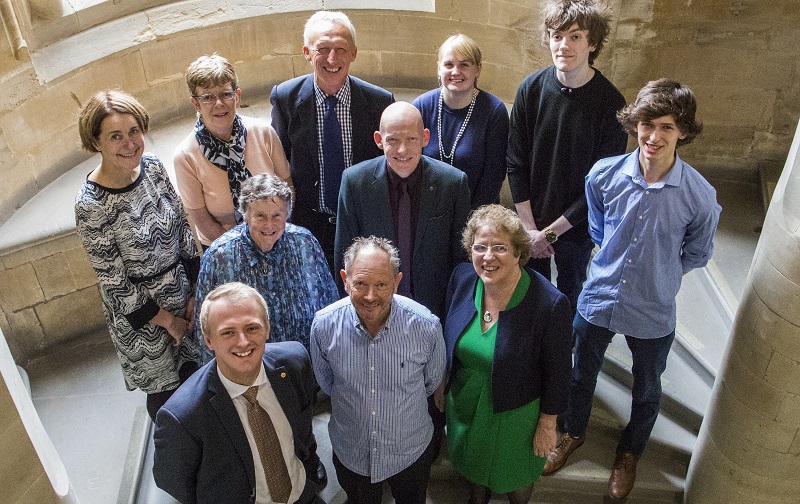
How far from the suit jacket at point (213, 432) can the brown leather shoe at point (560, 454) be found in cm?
142

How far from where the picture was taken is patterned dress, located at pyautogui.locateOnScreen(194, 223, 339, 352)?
2.82 m

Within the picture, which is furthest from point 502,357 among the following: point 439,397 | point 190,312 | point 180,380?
point 180,380

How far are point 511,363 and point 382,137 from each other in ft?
3.25

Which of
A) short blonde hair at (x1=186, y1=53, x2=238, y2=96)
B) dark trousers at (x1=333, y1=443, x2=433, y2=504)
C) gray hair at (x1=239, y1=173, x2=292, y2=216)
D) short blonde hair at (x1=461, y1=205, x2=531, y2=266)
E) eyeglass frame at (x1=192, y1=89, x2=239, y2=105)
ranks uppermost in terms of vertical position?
short blonde hair at (x1=186, y1=53, x2=238, y2=96)

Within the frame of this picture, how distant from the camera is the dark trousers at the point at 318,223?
3.56 m

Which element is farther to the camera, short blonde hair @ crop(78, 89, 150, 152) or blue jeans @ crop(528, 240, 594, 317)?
blue jeans @ crop(528, 240, 594, 317)

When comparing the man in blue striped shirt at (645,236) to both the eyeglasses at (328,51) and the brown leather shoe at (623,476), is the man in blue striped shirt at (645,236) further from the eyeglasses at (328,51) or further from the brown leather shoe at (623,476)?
the eyeglasses at (328,51)

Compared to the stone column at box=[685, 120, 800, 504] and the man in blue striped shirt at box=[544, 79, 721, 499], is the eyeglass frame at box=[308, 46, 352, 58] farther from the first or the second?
the stone column at box=[685, 120, 800, 504]

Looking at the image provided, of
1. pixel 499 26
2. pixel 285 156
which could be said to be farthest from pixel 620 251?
pixel 499 26

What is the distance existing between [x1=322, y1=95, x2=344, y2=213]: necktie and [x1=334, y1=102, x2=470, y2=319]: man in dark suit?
30cm

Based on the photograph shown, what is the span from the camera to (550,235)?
133 inches

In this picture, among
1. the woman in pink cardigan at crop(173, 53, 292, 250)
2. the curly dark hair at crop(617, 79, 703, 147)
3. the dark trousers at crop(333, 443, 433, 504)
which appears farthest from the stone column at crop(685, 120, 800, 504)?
the woman in pink cardigan at crop(173, 53, 292, 250)

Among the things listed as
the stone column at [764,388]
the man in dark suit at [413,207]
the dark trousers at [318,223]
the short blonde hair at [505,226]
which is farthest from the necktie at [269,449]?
the stone column at [764,388]

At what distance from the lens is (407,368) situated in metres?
2.69
